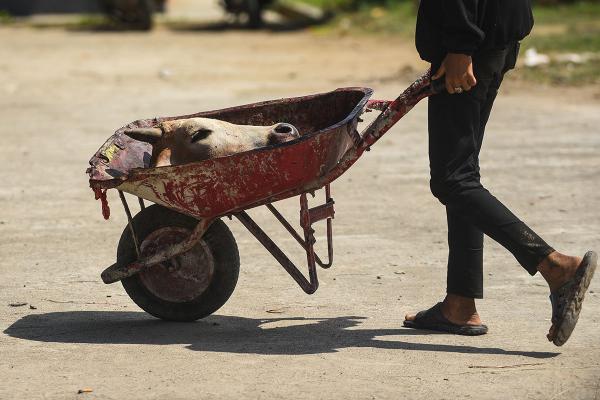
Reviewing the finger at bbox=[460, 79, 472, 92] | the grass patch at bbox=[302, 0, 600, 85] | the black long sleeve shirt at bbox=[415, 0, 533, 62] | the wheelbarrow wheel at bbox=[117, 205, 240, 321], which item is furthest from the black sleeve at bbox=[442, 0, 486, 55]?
the grass patch at bbox=[302, 0, 600, 85]

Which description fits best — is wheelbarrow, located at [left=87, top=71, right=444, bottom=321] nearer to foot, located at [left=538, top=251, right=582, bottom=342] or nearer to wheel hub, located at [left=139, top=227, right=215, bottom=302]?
wheel hub, located at [left=139, top=227, right=215, bottom=302]

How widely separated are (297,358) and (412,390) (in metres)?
0.57

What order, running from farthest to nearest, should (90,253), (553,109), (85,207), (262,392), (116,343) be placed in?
(553,109)
(85,207)
(90,253)
(116,343)
(262,392)

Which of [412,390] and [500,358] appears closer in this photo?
[412,390]

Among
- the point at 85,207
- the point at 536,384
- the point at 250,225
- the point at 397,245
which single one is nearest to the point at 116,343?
the point at 250,225

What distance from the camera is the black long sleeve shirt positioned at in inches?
183

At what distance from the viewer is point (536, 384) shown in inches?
176

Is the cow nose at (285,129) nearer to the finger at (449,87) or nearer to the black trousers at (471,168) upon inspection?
the black trousers at (471,168)

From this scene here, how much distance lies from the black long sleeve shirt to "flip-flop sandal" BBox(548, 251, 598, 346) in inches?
35.0

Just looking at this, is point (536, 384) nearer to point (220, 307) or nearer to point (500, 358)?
point (500, 358)

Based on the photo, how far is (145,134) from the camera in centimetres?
513

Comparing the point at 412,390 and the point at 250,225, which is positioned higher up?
the point at 250,225

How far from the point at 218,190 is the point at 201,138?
0.27 metres

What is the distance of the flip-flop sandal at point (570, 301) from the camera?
15.4ft
